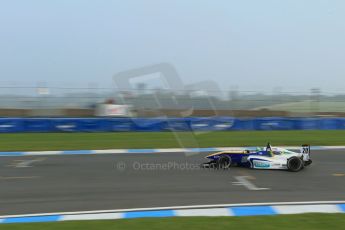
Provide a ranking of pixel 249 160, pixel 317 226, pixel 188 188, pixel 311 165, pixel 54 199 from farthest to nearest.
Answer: pixel 311 165, pixel 249 160, pixel 188 188, pixel 54 199, pixel 317 226

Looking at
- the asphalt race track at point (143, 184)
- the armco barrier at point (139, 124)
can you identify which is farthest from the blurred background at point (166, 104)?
the asphalt race track at point (143, 184)

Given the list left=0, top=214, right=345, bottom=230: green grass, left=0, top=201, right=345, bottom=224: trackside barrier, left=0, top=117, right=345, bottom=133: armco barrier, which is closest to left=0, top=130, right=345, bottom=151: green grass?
left=0, top=117, right=345, bottom=133: armco barrier

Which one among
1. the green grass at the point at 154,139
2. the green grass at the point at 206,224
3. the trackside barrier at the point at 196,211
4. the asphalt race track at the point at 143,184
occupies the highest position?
the green grass at the point at 206,224

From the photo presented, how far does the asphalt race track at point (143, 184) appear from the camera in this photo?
7.51 meters

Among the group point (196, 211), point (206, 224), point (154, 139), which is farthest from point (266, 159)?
point (154, 139)

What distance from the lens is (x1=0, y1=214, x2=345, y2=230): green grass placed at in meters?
5.72

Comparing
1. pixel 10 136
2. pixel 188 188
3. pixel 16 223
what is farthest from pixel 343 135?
pixel 16 223

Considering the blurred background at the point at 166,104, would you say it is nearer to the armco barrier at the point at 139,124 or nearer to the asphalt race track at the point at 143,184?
the armco barrier at the point at 139,124

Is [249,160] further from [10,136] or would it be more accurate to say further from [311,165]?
[10,136]

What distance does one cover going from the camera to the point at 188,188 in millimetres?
8492

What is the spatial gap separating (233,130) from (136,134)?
5.06 m

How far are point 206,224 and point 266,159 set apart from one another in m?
4.95

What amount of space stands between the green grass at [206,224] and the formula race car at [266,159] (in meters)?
4.13

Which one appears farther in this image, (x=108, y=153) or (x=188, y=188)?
(x=108, y=153)
